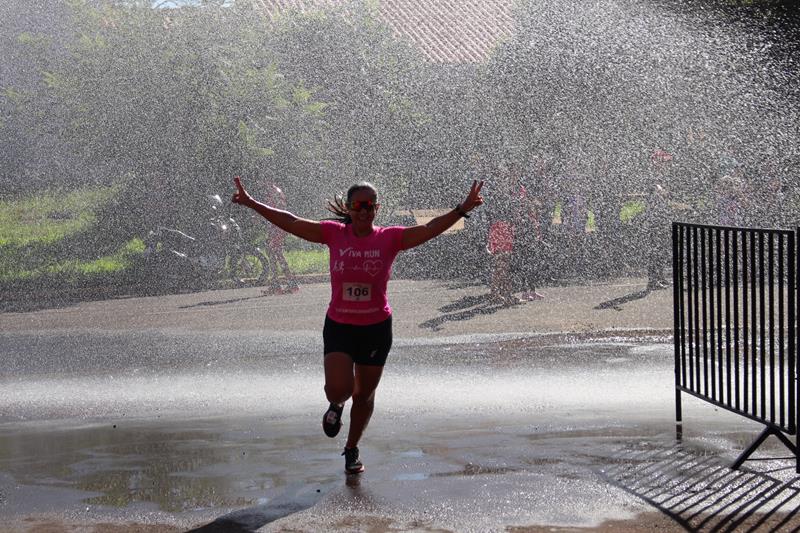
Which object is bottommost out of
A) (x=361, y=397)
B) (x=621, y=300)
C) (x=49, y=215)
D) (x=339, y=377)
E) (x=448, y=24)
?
(x=361, y=397)

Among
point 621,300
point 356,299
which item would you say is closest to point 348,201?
point 356,299

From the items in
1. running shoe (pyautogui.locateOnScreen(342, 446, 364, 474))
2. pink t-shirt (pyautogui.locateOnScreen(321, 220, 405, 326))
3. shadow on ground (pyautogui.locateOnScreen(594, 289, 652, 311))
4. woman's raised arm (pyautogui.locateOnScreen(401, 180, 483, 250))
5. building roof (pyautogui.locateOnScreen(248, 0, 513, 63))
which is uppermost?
building roof (pyautogui.locateOnScreen(248, 0, 513, 63))

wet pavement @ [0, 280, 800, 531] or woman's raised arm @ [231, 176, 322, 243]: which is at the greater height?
woman's raised arm @ [231, 176, 322, 243]

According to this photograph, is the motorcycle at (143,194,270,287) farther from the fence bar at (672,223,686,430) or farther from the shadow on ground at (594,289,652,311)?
the fence bar at (672,223,686,430)

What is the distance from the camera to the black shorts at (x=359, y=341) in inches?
259

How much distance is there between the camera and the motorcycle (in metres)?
19.1

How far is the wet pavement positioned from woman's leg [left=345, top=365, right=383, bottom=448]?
23cm

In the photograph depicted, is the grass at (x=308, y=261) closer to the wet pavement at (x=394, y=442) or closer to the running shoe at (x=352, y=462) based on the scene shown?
the wet pavement at (x=394, y=442)

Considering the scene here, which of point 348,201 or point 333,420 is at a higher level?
point 348,201

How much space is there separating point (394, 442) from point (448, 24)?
32.5 m

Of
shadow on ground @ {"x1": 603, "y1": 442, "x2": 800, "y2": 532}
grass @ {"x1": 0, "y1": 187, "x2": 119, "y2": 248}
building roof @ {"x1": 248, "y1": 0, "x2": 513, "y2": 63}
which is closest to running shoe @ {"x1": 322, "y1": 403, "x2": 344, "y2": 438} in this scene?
shadow on ground @ {"x1": 603, "y1": 442, "x2": 800, "y2": 532}

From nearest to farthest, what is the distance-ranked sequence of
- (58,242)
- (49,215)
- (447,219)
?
(447,219) < (58,242) < (49,215)

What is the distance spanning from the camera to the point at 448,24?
38.8m

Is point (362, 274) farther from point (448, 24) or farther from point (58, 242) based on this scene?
point (448, 24)
